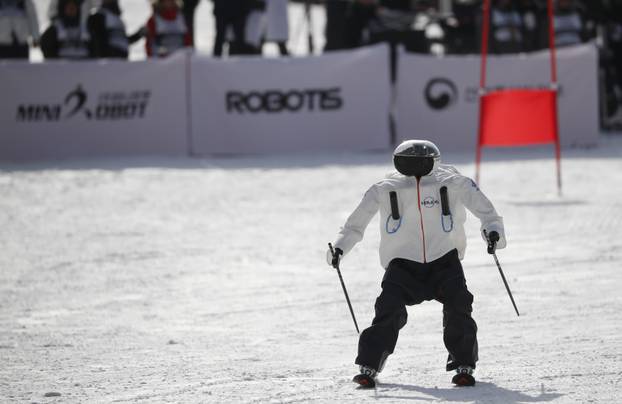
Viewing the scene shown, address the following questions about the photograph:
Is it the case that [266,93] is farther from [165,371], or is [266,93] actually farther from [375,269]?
[165,371]

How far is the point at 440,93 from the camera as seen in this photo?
1830cm

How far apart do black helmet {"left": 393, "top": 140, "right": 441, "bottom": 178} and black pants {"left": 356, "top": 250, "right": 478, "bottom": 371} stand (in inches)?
18.9

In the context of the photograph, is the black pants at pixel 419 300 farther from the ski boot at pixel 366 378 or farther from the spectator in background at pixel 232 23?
the spectator in background at pixel 232 23

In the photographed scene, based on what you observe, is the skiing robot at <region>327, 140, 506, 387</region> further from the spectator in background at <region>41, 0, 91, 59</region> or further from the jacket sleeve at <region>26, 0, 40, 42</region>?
the spectator in background at <region>41, 0, 91, 59</region>

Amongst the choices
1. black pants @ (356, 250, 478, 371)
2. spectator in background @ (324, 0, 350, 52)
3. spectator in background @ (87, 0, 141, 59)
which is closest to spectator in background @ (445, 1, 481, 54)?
spectator in background @ (324, 0, 350, 52)

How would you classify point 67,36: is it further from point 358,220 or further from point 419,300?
point 419,300

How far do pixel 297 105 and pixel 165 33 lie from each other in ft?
7.41

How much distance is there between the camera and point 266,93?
17.9m

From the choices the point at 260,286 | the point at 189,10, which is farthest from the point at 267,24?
the point at 260,286

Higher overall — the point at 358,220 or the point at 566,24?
the point at 358,220

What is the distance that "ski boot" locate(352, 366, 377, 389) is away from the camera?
6852 millimetres

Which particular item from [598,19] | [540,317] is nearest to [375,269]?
[540,317]

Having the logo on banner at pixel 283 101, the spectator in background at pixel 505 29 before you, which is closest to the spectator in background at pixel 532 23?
the spectator in background at pixel 505 29

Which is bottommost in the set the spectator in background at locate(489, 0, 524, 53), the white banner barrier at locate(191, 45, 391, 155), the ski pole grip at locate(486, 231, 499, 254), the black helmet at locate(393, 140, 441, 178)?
the white banner barrier at locate(191, 45, 391, 155)
